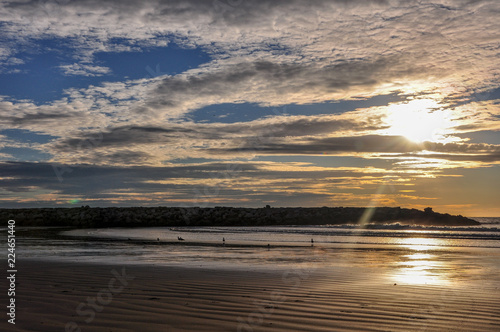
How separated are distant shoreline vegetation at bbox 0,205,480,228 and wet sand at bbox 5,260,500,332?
147ft

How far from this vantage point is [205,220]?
58844mm

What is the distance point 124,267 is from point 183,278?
3120 mm

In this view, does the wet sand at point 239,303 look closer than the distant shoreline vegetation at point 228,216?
Yes

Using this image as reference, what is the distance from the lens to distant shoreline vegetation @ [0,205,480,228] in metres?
54.7

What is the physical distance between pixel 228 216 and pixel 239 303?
171 ft

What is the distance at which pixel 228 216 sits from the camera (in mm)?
59688

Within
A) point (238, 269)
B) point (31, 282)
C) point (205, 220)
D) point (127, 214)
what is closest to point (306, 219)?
point (205, 220)

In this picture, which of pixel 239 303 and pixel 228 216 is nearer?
pixel 239 303

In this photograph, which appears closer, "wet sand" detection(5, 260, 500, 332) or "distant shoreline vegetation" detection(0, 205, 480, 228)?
"wet sand" detection(5, 260, 500, 332)

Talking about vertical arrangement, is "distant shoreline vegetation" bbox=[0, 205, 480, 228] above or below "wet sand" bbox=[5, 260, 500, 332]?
above

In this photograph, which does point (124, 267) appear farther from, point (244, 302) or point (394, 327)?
point (394, 327)

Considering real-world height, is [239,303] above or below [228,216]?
below

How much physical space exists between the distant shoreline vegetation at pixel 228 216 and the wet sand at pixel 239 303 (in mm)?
44672

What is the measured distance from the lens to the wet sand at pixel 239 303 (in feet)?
21.0
